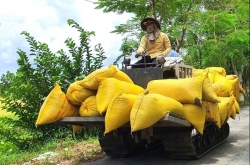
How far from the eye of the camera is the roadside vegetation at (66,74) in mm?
7688

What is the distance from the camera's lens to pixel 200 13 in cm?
1183

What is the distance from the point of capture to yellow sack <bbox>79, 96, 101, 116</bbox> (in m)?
5.24

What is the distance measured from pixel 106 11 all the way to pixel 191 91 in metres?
6.36

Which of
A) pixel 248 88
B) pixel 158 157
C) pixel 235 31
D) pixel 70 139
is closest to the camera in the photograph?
pixel 158 157

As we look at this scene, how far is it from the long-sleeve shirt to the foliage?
7.51 ft

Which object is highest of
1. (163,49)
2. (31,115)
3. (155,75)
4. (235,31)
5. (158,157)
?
(235,31)

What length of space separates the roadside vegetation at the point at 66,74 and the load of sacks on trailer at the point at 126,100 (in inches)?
56.0

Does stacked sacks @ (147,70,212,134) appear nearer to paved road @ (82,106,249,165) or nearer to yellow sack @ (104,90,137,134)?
yellow sack @ (104,90,137,134)

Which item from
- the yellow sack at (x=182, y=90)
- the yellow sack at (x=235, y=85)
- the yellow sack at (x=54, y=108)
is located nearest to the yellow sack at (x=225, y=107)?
the yellow sack at (x=235, y=85)

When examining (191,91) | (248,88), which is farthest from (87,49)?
(248,88)

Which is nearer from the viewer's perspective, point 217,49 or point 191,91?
point 191,91

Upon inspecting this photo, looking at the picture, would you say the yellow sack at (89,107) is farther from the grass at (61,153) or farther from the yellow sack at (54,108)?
the grass at (61,153)

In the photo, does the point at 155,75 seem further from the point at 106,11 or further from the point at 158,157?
the point at 106,11

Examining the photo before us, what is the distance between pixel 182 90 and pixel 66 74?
14.2 feet
